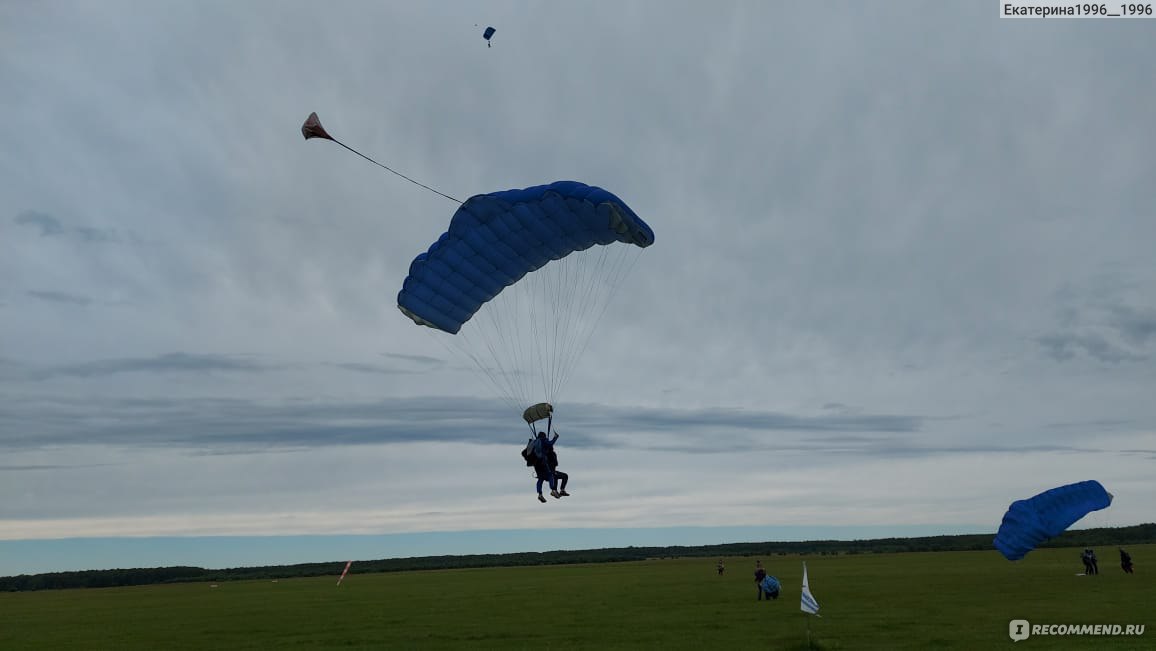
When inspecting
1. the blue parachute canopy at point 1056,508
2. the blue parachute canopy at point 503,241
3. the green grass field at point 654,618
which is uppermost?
the blue parachute canopy at point 503,241

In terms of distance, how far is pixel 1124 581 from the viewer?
33812mm

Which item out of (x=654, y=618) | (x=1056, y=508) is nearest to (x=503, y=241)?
(x=654, y=618)

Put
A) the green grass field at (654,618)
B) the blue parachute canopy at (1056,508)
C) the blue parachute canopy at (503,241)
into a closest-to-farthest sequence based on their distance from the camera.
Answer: the blue parachute canopy at (503,241), the green grass field at (654,618), the blue parachute canopy at (1056,508)

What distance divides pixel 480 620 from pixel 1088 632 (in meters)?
17.7

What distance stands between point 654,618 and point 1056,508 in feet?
67.8

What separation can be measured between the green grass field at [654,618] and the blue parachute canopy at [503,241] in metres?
8.96

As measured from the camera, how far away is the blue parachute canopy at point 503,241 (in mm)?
18828

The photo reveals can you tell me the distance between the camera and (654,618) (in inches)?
1025

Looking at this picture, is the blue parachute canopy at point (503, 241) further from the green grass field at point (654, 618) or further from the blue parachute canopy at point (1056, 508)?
the blue parachute canopy at point (1056, 508)

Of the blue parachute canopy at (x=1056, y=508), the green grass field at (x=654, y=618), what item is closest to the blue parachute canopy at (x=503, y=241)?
the green grass field at (x=654, y=618)

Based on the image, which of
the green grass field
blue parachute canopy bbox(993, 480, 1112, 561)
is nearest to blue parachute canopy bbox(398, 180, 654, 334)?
the green grass field

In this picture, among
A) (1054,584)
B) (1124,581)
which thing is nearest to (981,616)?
(1054,584)

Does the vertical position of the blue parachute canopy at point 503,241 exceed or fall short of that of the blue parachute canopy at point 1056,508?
it exceeds it

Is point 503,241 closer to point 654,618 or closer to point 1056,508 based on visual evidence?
point 654,618
